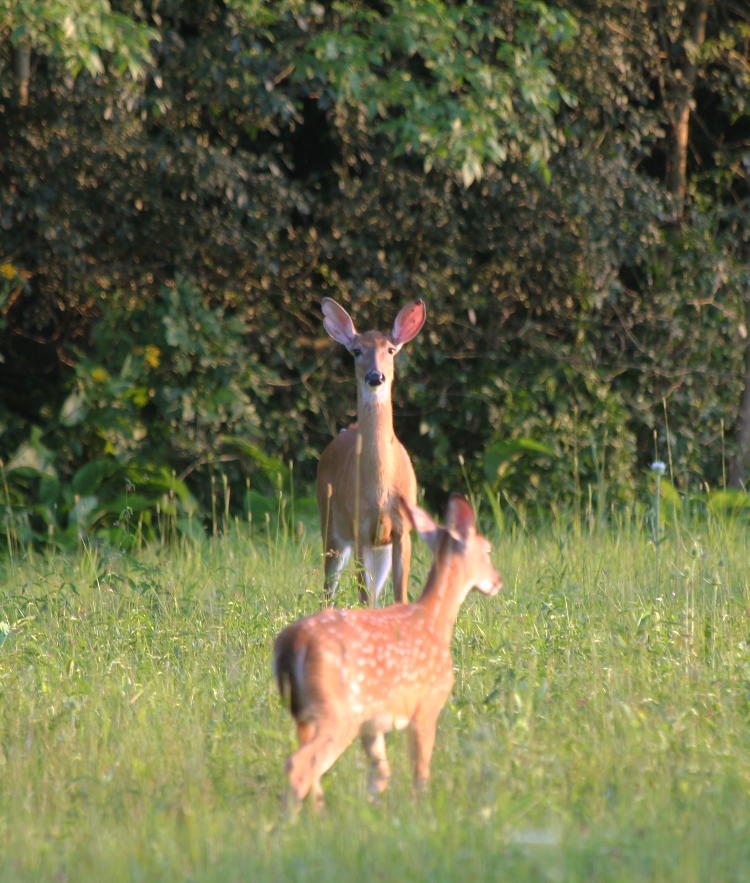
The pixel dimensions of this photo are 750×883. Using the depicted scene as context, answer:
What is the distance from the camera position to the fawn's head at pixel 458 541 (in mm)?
4184

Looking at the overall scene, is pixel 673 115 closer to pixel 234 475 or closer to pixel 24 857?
pixel 234 475

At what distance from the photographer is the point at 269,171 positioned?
10.5 m

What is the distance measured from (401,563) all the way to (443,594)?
2.46m

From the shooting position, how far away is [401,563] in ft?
22.0

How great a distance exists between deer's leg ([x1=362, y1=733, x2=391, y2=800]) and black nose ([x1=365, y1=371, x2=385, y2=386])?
10.1 feet

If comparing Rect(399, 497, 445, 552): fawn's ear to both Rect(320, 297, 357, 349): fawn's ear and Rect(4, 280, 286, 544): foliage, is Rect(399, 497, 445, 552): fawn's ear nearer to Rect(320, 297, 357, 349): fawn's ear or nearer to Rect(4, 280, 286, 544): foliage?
Rect(320, 297, 357, 349): fawn's ear

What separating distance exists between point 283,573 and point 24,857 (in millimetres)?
4199

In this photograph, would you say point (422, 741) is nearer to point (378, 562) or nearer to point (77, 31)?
point (378, 562)

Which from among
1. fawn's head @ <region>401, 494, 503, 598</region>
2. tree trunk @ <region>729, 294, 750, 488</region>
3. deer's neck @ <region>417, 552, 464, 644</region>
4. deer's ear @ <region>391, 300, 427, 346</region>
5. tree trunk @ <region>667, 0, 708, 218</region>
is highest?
tree trunk @ <region>667, 0, 708, 218</region>

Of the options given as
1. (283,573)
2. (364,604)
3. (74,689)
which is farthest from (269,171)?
(74,689)

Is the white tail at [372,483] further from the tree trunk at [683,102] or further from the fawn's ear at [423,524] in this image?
the tree trunk at [683,102]

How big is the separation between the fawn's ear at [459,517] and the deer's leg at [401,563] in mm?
2353

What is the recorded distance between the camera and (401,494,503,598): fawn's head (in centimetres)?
418

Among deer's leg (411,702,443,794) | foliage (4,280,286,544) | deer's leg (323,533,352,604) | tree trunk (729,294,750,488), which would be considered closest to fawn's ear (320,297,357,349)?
deer's leg (323,533,352,604)
